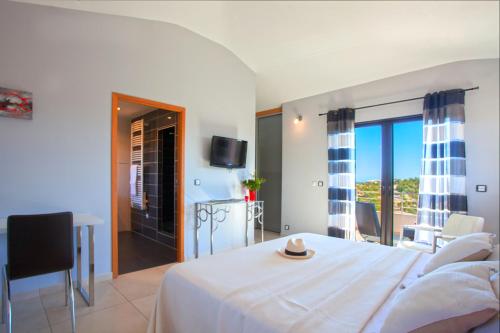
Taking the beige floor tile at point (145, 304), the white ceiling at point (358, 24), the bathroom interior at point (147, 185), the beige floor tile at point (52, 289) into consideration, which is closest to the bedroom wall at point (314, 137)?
the white ceiling at point (358, 24)

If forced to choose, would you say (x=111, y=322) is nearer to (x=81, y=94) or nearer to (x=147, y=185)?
(x=81, y=94)

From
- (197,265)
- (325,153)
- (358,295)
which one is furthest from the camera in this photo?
(325,153)

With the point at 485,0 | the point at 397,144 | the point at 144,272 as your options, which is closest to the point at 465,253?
the point at 485,0

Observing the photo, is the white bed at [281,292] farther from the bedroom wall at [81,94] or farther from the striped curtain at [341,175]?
the striped curtain at [341,175]

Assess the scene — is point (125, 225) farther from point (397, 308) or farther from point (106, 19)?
point (397, 308)

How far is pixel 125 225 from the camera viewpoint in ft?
16.2

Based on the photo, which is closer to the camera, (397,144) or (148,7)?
(148,7)

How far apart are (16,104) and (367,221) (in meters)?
3.90

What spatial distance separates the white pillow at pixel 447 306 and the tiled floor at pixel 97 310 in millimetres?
1680

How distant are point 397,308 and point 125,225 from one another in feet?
16.7

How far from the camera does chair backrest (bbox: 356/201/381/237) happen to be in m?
3.20

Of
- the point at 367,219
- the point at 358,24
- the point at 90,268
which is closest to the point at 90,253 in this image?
the point at 90,268

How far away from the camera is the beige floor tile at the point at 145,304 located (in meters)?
1.97

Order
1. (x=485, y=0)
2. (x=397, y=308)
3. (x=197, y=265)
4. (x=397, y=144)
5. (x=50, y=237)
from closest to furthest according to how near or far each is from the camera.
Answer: (x=485, y=0)
(x=397, y=308)
(x=197, y=265)
(x=50, y=237)
(x=397, y=144)
